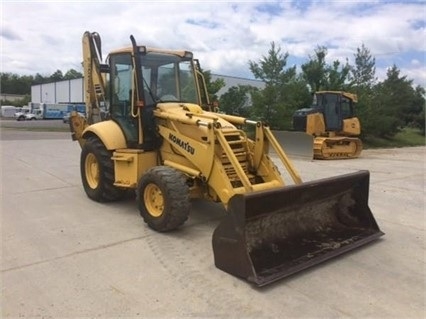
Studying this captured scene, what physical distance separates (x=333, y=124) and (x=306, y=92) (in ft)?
30.2

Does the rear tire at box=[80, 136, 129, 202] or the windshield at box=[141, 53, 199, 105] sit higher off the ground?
the windshield at box=[141, 53, 199, 105]

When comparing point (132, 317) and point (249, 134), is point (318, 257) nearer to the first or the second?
point (132, 317)

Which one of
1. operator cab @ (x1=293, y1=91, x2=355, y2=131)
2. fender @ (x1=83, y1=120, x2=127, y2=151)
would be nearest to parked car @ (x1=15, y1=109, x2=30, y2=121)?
operator cab @ (x1=293, y1=91, x2=355, y2=131)

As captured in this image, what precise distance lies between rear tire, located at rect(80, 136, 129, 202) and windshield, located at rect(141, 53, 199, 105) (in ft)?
4.04

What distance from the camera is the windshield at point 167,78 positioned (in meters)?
6.42

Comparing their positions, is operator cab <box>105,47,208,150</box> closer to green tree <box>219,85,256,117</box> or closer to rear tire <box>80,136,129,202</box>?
rear tire <box>80,136,129,202</box>

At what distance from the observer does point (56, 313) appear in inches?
137

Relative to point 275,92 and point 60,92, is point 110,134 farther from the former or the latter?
point 60,92

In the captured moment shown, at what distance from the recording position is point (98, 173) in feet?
22.9

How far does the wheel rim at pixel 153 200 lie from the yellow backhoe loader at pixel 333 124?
11.2 metres

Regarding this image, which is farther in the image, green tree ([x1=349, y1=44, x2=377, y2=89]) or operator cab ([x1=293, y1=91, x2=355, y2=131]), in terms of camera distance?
green tree ([x1=349, y1=44, x2=377, y2=89])

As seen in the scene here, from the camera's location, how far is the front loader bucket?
4172 millimetres

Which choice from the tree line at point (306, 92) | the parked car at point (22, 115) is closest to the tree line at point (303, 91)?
the tree line at point (306, 92)

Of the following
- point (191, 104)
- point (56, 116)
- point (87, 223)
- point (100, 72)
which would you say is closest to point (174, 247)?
point (87, 223)
